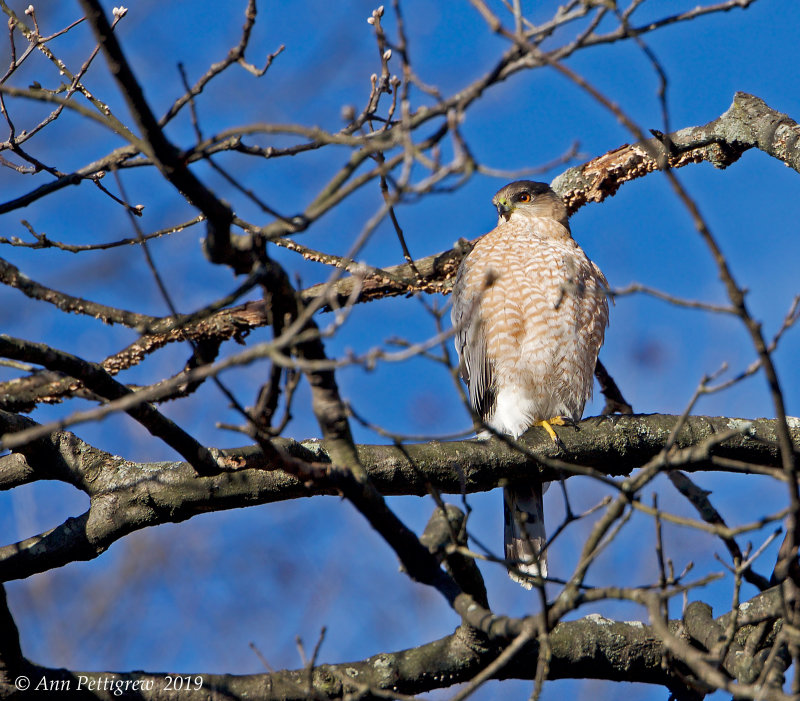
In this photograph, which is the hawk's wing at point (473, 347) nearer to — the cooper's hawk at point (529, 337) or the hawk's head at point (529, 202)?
the cooper's hawk at point (529, 337)

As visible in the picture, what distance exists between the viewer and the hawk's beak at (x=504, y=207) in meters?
5.68

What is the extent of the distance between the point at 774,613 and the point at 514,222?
3317 millimetres

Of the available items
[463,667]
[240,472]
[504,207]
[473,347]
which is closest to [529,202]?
[504,207]

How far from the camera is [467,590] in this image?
305cm

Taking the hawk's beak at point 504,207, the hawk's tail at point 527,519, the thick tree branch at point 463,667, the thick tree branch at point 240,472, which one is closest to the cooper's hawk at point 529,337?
the hawk's tail at point 527,519

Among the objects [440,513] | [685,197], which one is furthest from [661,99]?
[440,513]

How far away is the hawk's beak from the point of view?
5.68 metres

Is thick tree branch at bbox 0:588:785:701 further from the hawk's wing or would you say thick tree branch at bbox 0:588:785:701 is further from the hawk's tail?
the hawk's wing

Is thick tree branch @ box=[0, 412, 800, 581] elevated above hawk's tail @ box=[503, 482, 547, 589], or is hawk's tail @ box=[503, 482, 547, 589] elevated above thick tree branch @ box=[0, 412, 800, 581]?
hawk's tail @ box=[503, 482, 547, 589]

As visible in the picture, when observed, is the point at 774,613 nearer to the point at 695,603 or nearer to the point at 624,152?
the point at 695,603

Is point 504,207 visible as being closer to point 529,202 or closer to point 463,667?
point 529,202

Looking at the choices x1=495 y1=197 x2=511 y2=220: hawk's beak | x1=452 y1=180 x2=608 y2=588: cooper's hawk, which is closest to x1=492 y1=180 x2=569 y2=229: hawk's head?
x1=495 y1=197 x2=511 y2=220: hawk's beak

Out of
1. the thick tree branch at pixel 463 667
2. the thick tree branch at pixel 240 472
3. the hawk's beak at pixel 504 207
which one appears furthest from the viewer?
the hawk's beak at pixel 504 207

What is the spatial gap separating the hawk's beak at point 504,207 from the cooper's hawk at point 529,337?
0.55 meters
